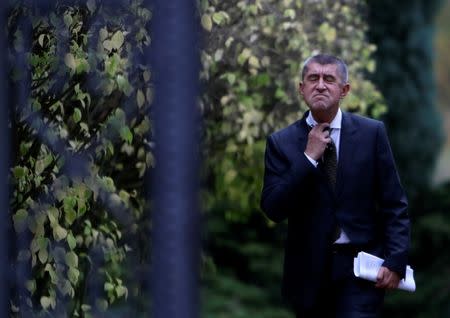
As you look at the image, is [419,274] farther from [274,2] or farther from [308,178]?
[308,178]

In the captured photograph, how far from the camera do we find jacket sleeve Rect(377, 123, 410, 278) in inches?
231

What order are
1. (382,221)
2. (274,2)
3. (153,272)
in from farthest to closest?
(274,2)
(382,221)
(153,272)

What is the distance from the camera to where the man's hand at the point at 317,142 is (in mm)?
5789

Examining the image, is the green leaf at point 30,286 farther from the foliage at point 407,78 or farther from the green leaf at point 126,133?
the foliage at point 407,78

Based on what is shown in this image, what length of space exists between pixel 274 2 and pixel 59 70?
3473 millimetres

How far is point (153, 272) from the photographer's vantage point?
2.80 meters

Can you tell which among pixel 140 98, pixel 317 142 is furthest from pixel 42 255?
pixel 317 142

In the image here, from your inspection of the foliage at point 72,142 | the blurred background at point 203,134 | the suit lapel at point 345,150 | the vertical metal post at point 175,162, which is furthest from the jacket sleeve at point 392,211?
the vertical metal post at point 175,162

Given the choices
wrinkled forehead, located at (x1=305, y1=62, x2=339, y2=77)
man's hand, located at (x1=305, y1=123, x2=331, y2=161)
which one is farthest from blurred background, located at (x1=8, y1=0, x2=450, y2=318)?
man's hand, located at (x1=305, y1=123, x2=331, y2=161)

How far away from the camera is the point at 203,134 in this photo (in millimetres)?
3057

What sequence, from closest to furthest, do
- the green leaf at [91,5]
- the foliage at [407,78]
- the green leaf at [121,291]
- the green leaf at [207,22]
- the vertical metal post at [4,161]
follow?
the vertical metal post at [4,161], the green leaf at [91,5], the green leaf at [121,291], the green leaf at [207,22], the foliage at [407,78]

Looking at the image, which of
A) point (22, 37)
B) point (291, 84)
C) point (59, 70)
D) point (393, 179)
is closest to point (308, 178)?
point (393, 179)

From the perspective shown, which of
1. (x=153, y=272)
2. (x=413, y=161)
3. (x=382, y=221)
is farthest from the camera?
(x=413, y=161)

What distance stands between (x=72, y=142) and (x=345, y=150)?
3.82 feet
